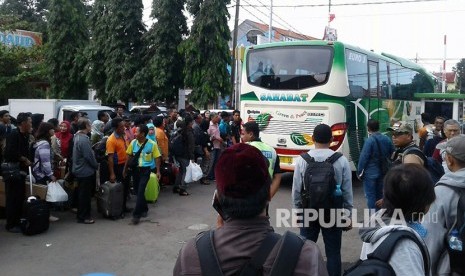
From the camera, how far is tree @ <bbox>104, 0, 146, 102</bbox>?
22.2 metres

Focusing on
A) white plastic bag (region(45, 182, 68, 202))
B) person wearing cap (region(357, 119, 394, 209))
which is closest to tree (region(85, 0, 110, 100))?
white plastic bag (region(45, 182, 68, 202))

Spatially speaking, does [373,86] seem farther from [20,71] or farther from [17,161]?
[20,71]

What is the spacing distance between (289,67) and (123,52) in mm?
13741

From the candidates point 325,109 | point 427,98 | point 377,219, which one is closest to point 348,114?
point 325,109

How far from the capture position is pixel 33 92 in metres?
26.4

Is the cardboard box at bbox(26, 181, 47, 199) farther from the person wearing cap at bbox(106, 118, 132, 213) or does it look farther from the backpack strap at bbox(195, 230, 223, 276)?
the backpack strap at bbox(195, 230, 223, 276)

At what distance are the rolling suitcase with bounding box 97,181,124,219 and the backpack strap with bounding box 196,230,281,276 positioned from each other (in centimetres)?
646

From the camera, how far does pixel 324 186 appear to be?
4.50m

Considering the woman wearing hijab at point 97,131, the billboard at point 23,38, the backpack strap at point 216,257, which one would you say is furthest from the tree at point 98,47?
the backpack strap at point 216,257

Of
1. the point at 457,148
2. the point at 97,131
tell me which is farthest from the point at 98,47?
the point at 457,148

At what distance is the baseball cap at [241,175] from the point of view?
6.09ft

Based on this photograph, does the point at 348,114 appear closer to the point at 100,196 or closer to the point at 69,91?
the point at 100,196

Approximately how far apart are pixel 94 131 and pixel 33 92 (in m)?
18.5

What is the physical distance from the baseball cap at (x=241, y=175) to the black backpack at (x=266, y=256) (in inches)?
8.1
